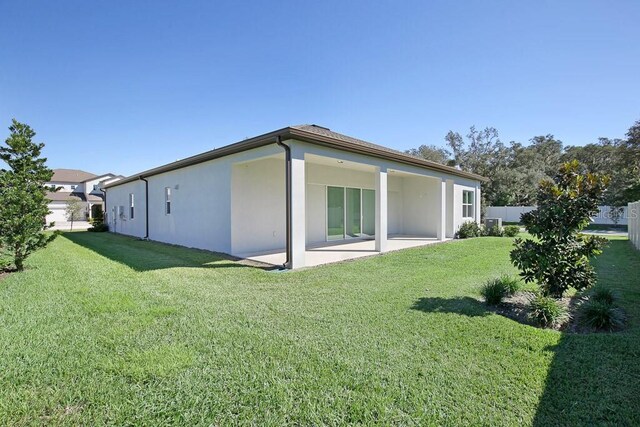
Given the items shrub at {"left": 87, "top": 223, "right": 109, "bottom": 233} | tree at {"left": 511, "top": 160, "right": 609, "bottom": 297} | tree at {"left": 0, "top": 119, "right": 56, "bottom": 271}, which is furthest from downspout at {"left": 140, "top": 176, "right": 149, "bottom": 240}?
tree at {"left": 511, "top": 160, "right": 609, "bottom": 297}

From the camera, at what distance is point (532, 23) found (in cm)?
852

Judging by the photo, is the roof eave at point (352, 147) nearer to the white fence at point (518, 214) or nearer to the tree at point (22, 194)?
the tree at point (22, 194)

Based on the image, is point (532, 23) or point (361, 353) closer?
point (361, 353)

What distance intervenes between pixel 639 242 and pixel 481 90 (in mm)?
7928

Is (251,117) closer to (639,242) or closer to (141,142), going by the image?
(141,142)

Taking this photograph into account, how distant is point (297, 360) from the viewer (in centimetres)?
322

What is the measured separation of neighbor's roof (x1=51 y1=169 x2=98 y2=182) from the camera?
1744 inches

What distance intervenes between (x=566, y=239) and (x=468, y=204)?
14120 mm

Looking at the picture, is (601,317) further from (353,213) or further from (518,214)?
(518,214)

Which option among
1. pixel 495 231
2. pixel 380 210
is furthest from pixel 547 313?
pixel 495 231

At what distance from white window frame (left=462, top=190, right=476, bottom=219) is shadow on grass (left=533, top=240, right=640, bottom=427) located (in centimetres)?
1384

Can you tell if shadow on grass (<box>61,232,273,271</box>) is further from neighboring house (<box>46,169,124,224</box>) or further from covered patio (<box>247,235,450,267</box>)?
neighboring house (<box>46,169,124,224</box>)

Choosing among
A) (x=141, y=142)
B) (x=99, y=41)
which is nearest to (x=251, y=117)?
(x=141, y=142)

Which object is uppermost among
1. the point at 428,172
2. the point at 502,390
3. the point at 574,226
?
the point at 428,172
